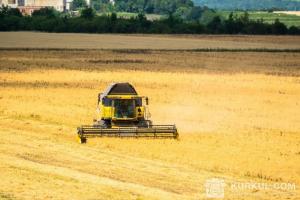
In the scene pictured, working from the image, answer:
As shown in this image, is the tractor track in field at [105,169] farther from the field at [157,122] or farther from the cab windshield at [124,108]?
the cab windshield at [124,108]

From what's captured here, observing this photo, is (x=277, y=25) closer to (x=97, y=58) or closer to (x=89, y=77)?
(x=97, y=58)

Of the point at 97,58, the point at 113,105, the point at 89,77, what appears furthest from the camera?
the point at 97,58

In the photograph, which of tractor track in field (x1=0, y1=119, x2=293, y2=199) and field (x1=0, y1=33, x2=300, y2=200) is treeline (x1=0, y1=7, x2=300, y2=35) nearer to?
field (x1=0, y1=33, x2=300, y2=200)

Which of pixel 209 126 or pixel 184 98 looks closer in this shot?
pixel 209 126

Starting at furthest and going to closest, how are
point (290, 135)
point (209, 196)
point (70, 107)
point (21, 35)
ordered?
point (21, 35) → point (70, 107) → point (290, 135) → point (209, 196)

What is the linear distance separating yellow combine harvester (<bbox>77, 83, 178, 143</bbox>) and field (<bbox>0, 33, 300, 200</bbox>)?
0.40 metres

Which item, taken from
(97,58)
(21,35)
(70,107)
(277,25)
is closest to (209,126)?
(70,107)

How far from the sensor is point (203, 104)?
42.6 meters

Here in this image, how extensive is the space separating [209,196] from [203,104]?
22.1 m

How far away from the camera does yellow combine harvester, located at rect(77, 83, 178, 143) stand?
2948 cm

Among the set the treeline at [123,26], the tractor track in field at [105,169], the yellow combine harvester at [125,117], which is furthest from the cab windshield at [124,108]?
the treeline at [123,26]

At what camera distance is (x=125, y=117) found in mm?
30266

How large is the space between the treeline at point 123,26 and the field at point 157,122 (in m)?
41.5

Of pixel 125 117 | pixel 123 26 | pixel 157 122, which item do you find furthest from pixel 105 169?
pixel 123 26
